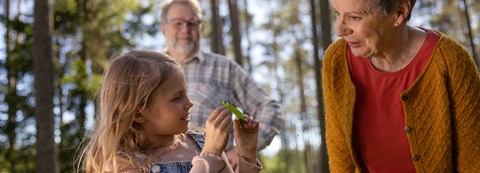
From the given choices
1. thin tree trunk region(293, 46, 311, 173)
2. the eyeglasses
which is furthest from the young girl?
thin tree trunk region(293, 46, 311, 173)

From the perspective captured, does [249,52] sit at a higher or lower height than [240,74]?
higher

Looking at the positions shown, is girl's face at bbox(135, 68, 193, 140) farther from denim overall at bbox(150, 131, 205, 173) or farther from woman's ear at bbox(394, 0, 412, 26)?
woman's ear at bbox(394, 0, 412, 26)

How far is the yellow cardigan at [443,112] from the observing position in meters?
3.23

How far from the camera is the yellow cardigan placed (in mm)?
3230

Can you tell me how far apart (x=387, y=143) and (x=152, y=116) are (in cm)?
115

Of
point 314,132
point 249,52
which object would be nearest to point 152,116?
point 249,52

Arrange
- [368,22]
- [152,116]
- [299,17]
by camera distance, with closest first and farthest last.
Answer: [152,116], [368,22], [299,17]

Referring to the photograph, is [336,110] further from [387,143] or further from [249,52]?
[249,52]

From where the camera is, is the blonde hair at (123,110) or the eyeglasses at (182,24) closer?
the blonde hair at (123,110)

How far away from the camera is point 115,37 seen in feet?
53.9

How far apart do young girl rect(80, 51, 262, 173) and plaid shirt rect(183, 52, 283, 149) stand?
1915 mm

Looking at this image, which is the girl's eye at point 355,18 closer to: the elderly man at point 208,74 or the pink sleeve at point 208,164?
the pink sleeve at point 208,164

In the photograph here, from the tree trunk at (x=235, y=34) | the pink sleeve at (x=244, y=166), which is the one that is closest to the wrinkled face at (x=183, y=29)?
the pink sleeve at (x=244, y=166)

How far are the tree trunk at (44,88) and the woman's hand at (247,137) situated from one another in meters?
8.66
